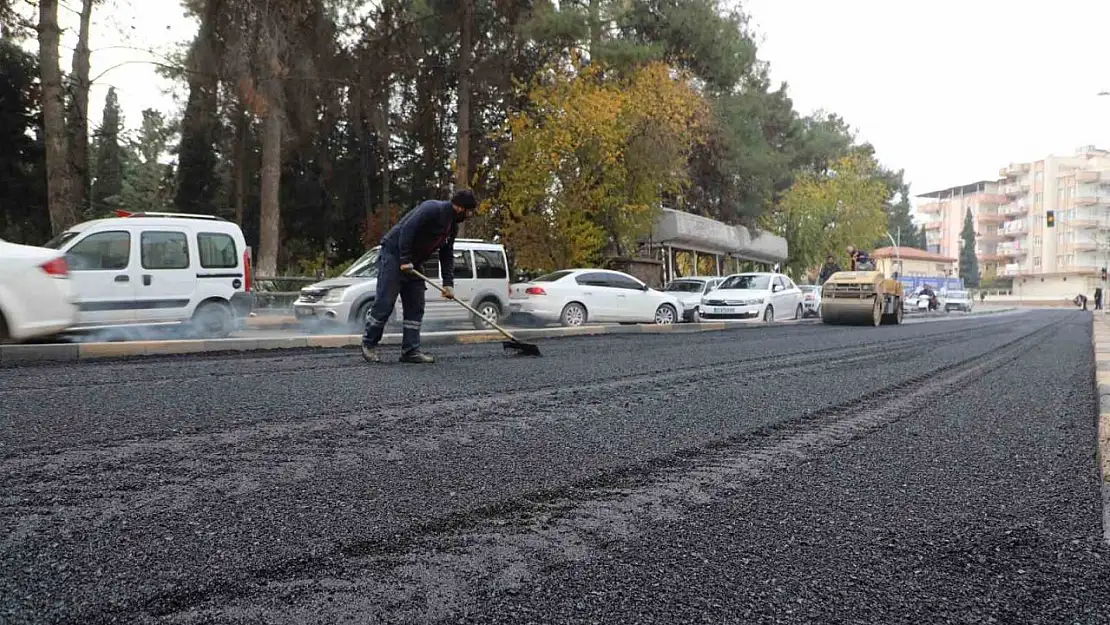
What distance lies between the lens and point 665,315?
18.0 metres

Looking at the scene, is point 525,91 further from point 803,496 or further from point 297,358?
point 803,496

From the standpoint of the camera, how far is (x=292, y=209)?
1224 inches

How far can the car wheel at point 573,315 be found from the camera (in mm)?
16000

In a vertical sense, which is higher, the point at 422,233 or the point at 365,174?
the point at 365,174

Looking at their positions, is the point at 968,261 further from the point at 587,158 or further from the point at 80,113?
the point at 80,113

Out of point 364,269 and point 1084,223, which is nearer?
point 364,269

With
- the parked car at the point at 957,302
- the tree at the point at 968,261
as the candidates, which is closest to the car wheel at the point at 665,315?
the parked car at the point at 957,302

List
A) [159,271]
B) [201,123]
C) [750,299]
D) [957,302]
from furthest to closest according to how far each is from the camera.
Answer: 1. [957,302]
2. [201,123]
3. [750,299]
4. [159,271]

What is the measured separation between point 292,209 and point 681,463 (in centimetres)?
2985

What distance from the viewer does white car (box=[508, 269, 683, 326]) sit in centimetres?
1582

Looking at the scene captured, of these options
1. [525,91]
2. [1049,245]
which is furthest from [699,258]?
[1049,245]

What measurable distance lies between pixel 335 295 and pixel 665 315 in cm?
817

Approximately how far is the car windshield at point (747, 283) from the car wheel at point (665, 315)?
3.40m

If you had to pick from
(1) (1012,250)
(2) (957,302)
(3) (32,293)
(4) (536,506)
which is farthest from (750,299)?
(1) (1012,250)
